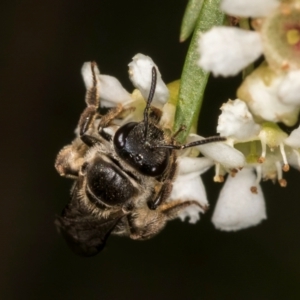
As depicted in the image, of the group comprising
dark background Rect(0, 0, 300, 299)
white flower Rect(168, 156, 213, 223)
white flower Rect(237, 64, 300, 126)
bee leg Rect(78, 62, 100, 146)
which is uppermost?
white flower Rect(237, 64, 300, 126)

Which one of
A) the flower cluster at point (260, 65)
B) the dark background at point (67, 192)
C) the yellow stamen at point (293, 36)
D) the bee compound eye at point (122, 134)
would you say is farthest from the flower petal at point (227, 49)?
the dark background at point (67, 192)

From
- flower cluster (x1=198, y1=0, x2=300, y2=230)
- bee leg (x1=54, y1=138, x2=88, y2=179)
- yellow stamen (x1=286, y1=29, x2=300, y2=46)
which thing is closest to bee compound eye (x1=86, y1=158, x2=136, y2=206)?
bee leg (x1=54, y1=138, x2=88, y2=179)

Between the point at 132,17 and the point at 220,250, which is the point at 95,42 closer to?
the point at 132,17

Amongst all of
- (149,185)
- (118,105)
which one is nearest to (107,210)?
(149,185)

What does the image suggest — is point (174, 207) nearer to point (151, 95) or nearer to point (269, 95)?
point (151, 95)

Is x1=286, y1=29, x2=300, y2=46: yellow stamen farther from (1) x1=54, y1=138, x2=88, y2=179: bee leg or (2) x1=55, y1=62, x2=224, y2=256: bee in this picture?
(1) x1=54, y1=138, x2=88, y2=179: bee leg

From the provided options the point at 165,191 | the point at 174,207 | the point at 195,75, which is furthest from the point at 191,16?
the point at 174,207

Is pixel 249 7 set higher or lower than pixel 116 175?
higher
